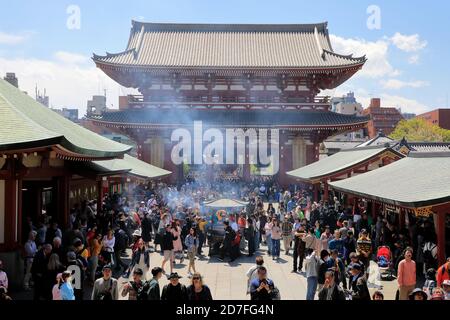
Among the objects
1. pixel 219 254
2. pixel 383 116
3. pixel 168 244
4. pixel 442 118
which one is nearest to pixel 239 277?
pixel 168 244

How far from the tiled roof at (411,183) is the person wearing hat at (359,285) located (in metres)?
3.28

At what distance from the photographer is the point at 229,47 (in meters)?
40.4

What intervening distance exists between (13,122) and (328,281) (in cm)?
872

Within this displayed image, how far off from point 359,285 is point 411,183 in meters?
6.86

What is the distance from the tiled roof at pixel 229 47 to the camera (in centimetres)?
3622

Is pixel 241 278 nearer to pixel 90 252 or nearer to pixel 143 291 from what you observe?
pixel 90 252

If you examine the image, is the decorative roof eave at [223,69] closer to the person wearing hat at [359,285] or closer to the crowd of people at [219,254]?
the crowd of people at [219,254]

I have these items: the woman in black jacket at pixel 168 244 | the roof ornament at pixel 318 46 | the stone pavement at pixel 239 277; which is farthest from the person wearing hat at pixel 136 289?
the roof ornament at pixel 318 46

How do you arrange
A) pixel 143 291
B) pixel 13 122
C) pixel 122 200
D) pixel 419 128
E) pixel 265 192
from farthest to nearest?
1. pixel 419 128
2. pixel 265 192
3. pixel 122 200
4. pixel 13 122
5. pixel 143 291

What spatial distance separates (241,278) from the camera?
1265 cm

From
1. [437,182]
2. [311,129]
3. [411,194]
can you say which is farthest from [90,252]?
[311,129]

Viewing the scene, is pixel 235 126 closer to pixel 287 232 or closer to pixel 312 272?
pixel 287 232

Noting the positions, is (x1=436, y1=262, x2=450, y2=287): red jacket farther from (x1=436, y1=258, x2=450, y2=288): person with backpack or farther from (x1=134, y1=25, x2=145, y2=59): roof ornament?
(x1=134, y1=25, x2=145, y2=59): roof ornament

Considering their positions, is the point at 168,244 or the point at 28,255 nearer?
the point at 28,255
